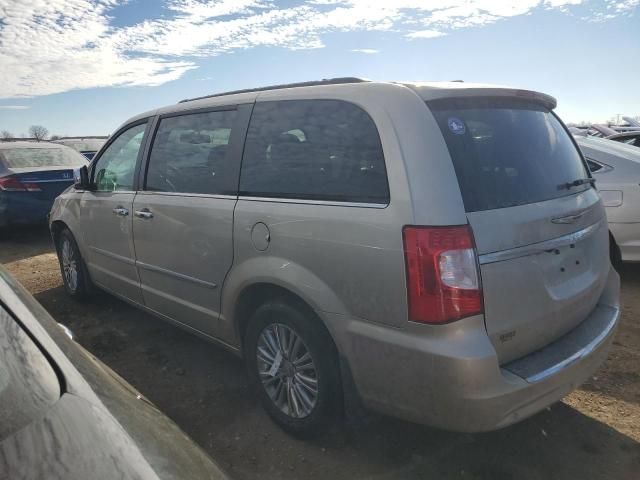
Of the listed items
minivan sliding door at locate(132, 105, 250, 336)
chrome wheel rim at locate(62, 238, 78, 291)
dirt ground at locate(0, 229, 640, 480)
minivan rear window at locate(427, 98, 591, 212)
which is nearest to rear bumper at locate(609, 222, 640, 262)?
dirt ground at locate(0, 229, 640, 480)

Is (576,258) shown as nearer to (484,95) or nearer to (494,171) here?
(494,171)

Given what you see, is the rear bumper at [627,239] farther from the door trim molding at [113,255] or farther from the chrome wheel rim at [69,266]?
the chrome wheel rim at [69,266]

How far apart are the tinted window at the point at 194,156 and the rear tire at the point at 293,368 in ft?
2.71

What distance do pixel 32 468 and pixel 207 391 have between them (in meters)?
2.40

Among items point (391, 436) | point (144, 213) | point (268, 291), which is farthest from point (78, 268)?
point (391, 436)

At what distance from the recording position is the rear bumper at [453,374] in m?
2.02

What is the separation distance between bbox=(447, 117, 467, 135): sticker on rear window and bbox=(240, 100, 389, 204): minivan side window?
1.07 ft

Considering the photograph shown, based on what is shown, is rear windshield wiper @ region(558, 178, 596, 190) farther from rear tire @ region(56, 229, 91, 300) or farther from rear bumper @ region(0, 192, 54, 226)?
rear bumper @ region(0, 192, 54, 226)

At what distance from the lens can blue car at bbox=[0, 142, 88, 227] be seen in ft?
24.8

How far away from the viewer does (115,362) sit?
3.78m

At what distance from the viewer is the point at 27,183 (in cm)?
763

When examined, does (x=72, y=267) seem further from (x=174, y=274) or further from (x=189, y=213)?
(x=189, y=213)

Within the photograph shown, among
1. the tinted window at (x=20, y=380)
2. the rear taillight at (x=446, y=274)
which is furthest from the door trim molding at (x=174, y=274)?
the tinted window at (x=20, y=380)

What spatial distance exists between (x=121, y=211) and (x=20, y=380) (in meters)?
2.84
